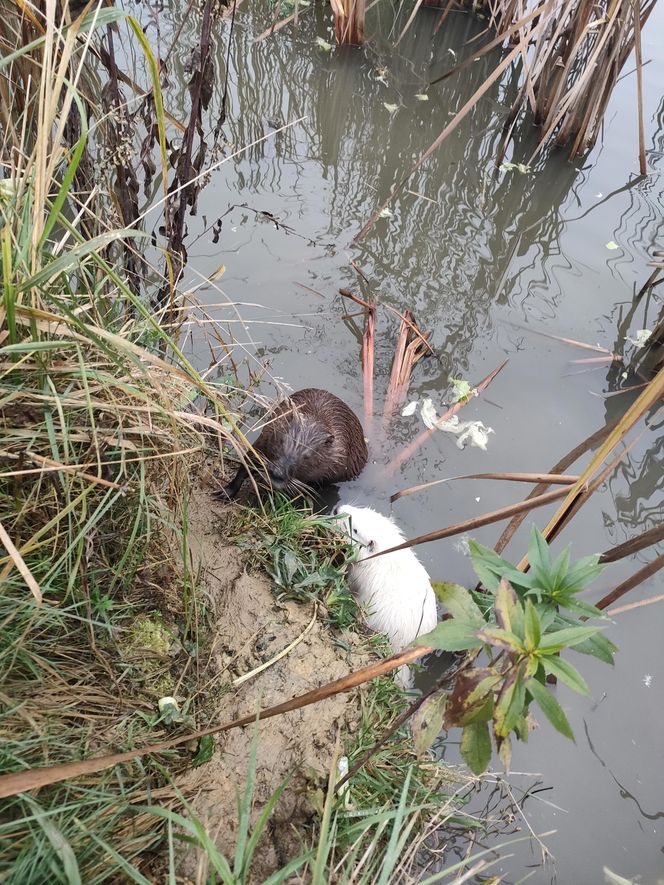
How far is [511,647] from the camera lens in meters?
1.14

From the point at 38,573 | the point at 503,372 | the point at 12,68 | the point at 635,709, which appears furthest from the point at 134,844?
the point at 503,372

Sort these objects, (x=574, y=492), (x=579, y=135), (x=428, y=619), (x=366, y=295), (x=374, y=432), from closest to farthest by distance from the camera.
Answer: (x=574, y=492)
(x=428, y=619)
(x=374, y=432)
(x=366, y=295)
(x=579, y=135)

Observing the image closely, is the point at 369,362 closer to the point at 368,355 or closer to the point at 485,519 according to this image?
the point at 368,355

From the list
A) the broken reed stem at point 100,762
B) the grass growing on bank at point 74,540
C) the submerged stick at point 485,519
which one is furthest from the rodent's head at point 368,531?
the broken reed stem at point 100,762

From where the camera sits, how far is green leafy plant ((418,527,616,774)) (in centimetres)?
114

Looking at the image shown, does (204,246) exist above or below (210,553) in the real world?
above

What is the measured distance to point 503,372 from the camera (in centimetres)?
405

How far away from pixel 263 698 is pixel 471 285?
334cm

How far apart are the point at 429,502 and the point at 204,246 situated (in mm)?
2289

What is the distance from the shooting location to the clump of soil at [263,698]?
1.84 metres

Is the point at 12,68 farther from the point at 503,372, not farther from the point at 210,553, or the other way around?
the point at 503,372

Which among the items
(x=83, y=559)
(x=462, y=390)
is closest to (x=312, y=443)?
(x=462, y=390)

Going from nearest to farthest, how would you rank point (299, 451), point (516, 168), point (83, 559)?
point (83, 559)
point (299, 451)
point (516, 168)

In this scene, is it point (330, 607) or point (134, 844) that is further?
point (330, 607)
